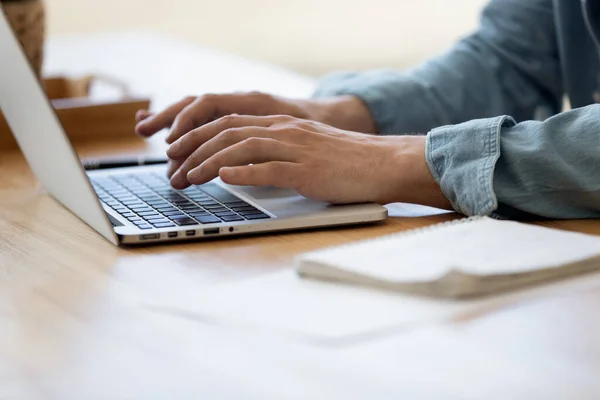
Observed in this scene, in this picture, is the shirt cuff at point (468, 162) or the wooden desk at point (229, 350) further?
the shirt cuff at point (468, 162)

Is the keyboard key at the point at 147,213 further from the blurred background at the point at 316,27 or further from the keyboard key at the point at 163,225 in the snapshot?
the blurred background at the point at 316,27

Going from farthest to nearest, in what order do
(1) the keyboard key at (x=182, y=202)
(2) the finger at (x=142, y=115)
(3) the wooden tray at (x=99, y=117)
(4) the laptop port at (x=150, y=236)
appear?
1. (3) the wooden tray at (x=99, y=117)
2. (2) the finger at (x=142, y=115)
3. (1) the keyboard key at (x=182, y=202)
4. (4) the laptop port at (x=150, y=236)

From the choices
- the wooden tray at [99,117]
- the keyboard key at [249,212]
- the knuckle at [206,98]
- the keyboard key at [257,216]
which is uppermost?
the knuckle at [206,98]

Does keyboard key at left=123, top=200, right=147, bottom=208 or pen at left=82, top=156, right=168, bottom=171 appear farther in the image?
pen at left=82, top=156, right=168, bottom=171

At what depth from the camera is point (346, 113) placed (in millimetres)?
1274

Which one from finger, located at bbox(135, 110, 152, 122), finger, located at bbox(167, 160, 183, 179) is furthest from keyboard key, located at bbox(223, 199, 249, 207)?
finger, located at bbox(135, 110, 152, 122)

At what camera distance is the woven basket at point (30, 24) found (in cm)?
149

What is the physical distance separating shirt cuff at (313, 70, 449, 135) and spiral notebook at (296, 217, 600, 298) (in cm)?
52

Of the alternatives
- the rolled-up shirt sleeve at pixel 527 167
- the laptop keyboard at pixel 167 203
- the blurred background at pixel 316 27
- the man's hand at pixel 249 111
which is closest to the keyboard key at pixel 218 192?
the laptop keyboard at pixel 167 203

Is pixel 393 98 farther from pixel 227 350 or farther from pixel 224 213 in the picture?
pixel 227 350

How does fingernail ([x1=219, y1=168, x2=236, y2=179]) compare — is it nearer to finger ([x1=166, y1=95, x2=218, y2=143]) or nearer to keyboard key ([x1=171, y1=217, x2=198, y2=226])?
keyboard key ([x1=171, y1=217, x2=198, y2=226])

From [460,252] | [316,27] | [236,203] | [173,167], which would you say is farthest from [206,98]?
[316,27]

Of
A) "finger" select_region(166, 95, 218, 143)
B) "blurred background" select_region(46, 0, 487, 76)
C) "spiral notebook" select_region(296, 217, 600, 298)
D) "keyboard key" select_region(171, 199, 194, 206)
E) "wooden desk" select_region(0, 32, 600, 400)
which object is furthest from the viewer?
"blurred background" select_region(46, 0, 487, 76)

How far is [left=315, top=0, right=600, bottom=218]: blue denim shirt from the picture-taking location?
0.89 meters
